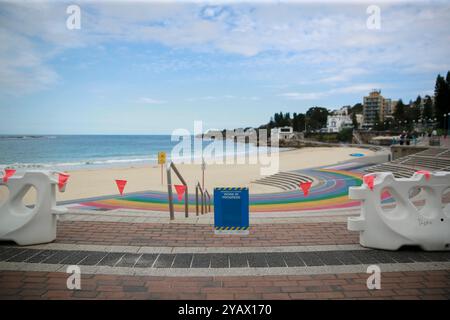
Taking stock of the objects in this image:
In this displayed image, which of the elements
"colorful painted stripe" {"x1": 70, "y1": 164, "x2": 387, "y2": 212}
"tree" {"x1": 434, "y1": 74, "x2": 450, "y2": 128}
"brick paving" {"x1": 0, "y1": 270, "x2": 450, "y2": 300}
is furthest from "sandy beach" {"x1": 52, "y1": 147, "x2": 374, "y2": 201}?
"tree" {"x1": 434, "y1": 74, "x2": 450, "y2": 128}

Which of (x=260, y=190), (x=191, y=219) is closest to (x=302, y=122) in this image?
(x=260, y=190)

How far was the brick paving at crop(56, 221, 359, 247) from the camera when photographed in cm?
566

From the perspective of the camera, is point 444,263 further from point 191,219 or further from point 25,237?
point 25,237

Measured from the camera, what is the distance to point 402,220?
5.36 meters

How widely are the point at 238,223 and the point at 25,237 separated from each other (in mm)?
3909

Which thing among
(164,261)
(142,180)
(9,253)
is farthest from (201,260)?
(142,180)

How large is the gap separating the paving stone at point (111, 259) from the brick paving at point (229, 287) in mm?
422

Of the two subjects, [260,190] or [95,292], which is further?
[260,190]

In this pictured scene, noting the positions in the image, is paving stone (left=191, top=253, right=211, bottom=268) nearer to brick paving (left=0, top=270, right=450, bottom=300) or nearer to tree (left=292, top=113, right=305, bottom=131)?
brick paving (left=0, top=270, right=450, bottom=300)

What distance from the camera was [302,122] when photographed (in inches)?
5979

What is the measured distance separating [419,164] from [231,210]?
19.5 m

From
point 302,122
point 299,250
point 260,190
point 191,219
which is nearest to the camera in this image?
point 299,250
